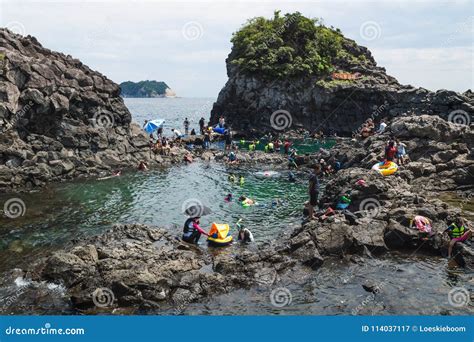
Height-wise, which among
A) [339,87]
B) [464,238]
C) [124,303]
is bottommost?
[124,303]

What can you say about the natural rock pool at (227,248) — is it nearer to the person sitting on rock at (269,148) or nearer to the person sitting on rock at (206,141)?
the person sitting on rock at (269,148)

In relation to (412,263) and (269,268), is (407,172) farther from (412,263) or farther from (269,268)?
(269,268)

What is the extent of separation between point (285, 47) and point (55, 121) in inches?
2116

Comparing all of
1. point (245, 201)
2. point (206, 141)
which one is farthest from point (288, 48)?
point (245, 201)

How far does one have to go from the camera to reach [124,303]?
16484mm

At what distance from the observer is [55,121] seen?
43.7m

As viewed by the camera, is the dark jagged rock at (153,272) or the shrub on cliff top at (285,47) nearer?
the dark jagged rock at (153,272)

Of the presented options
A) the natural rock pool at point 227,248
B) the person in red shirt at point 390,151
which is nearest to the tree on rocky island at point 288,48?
the natural rock pool at point 227,248

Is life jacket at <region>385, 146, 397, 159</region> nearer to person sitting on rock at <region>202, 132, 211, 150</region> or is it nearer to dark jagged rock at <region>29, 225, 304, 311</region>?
dark jagged rock at <region>29, 225, 304, 311</region>

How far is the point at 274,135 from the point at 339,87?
1630 cm

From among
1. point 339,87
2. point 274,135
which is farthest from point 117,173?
point 339,87

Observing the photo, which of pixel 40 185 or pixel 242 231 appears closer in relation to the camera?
pixel 242 231

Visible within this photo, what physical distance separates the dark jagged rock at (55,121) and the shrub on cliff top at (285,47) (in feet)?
124

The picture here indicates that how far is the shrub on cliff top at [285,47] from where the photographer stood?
81.9m
